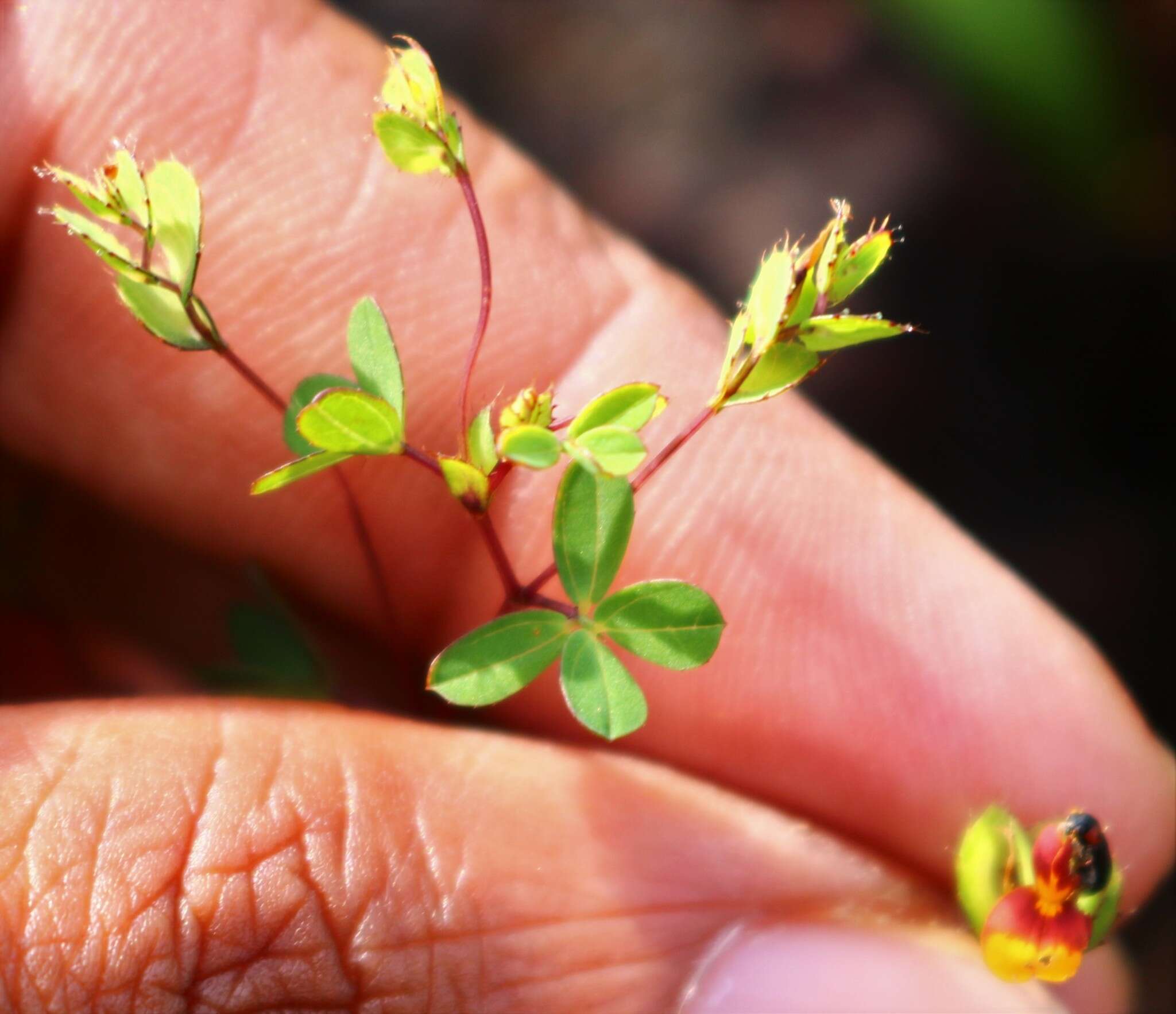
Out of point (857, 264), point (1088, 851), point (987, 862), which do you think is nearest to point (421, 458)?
point (857, 264)

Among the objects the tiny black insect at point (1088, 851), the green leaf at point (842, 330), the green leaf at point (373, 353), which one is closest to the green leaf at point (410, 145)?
the green leaf at point (373, 353)

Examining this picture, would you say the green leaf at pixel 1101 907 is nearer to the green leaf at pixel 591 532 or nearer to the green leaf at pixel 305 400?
the green leaf at pixel 591 532

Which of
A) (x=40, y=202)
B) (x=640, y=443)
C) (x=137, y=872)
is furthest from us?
(x=40, y=202)

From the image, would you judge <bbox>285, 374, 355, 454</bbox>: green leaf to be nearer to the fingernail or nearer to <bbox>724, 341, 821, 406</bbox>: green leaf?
<bbox>724, 341, 821, 406</bbox>: green leaf

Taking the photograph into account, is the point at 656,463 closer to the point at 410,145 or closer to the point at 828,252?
the point at 828,252

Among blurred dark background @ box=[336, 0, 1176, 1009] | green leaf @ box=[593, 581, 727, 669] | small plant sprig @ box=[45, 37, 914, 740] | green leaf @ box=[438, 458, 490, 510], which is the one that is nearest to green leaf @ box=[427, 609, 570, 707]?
small plant sprig @ box=[45, 37, 914, 740]

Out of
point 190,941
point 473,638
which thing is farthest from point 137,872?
point 473,638

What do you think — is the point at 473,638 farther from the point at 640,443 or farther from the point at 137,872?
the point at 137,872
